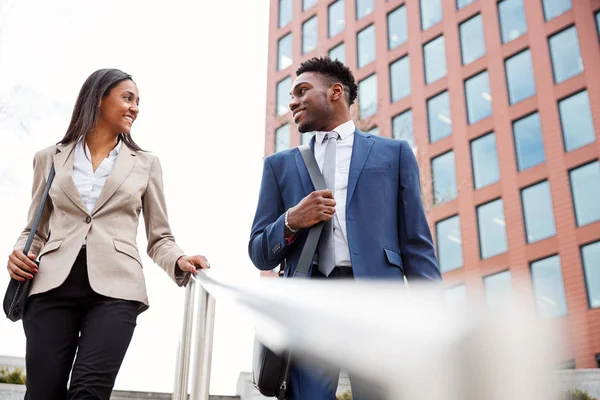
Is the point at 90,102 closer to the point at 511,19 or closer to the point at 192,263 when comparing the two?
the point at 192,263

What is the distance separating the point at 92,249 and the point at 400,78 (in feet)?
79.7

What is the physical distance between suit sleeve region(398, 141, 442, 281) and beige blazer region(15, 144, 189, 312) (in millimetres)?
928

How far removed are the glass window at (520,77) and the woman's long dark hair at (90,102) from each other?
2037 cm

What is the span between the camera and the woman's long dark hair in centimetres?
281

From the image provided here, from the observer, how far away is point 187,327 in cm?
268

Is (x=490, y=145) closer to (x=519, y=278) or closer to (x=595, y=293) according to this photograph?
(x=595, y=293)

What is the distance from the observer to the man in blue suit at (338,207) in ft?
6.76

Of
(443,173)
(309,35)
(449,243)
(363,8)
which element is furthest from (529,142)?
(309,35)

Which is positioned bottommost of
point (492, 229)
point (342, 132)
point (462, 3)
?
point (342, 132)

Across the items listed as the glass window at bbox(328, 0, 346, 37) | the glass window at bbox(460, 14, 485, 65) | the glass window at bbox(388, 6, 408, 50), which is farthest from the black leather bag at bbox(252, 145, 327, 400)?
the glass window at bbox(328, 0, 346, 37)

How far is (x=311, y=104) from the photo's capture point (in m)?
2.53

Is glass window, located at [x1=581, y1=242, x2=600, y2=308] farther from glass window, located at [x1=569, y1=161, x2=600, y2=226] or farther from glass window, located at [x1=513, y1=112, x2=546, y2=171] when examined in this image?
glass window, located at [x1=513, y1=112, x2=546, y2=171]

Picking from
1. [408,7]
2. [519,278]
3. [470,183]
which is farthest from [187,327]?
[408,7]

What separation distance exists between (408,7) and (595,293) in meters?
13.2
